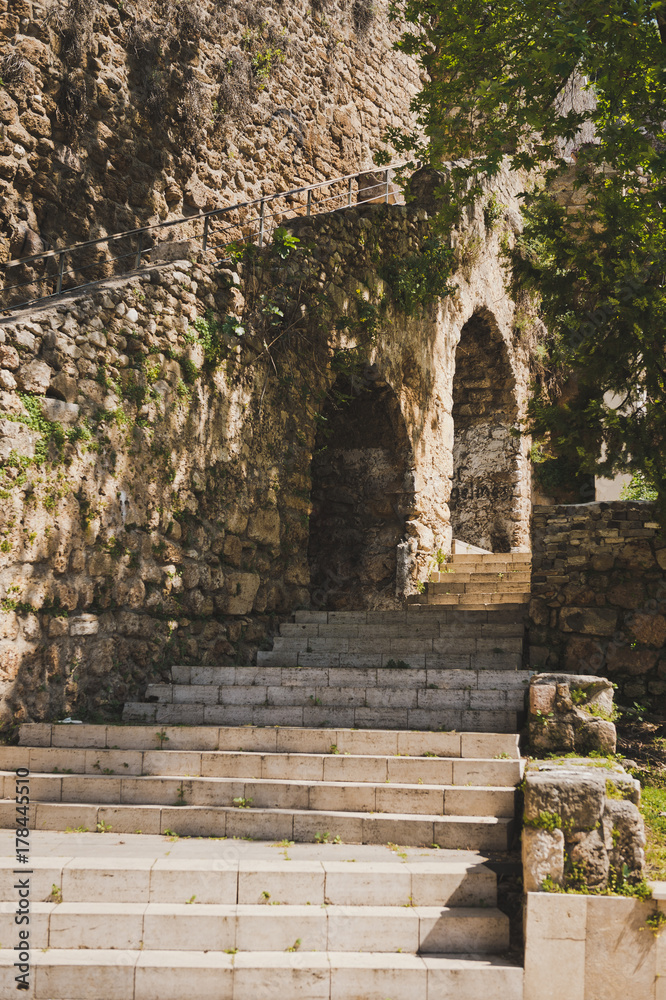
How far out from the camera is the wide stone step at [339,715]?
5.09 metres

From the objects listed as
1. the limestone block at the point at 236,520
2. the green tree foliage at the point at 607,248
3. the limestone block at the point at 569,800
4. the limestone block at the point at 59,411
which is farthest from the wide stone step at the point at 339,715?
the limestone block at the point at 59,411

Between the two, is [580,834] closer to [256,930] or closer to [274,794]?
[256,930]

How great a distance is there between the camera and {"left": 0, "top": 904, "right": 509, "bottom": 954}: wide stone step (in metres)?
3.48

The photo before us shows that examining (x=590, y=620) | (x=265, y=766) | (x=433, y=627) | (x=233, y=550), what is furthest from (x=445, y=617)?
(x=265, y=766)

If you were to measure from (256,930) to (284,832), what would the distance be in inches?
30.4

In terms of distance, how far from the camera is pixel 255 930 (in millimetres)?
3508

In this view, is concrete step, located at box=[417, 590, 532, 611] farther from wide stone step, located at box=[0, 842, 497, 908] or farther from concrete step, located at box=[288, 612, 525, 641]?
wide stone step, located at box=[0, 842, 497, 908]

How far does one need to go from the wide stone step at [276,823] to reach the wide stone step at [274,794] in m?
0.05

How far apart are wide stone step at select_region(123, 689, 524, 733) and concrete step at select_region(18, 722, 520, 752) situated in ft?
0.52

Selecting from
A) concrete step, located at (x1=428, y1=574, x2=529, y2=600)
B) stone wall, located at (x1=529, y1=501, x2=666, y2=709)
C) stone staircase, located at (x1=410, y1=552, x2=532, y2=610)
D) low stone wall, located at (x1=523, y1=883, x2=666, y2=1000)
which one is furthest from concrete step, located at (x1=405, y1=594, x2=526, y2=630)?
low stone wall, located at (x1=523, y1=883, x2=666, y2=1000)

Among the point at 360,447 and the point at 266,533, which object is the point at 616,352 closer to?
the point at 266,533

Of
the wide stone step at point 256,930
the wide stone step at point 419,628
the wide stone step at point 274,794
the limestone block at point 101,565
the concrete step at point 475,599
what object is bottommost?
the wide stone step at point 256,930

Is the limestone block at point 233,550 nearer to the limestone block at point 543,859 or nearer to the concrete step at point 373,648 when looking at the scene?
the concrete step at point 373,648

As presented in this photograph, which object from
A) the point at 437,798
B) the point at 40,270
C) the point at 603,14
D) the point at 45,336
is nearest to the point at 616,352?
the point at 603,14
